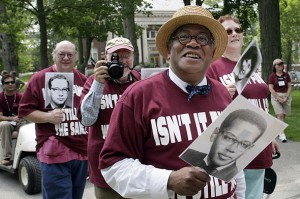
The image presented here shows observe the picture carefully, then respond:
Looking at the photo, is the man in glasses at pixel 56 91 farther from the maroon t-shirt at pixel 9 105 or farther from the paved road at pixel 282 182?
the maroon t-shirt at pixel 9 105

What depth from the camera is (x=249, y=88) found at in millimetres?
3344

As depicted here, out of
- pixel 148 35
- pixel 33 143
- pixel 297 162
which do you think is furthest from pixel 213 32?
pixel 148 35

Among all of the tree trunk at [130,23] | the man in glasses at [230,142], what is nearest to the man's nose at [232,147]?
the man in glasses at [230,142]

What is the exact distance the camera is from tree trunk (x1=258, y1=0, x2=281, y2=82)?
46.8 feet

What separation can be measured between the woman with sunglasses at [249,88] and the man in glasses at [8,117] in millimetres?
4828

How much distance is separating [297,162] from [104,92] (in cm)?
508

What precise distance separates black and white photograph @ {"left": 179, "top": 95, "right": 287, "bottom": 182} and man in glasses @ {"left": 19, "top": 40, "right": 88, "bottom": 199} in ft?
7.55

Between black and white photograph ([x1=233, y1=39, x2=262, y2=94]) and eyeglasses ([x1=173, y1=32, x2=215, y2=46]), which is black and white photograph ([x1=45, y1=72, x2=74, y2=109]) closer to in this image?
eyeglasses ([x1=173, y1=32, x2=215, y2=46])

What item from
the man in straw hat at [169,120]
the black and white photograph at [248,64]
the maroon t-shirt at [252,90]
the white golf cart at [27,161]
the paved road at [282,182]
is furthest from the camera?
the white golf cart at [27,161]

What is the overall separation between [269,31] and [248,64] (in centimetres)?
1356

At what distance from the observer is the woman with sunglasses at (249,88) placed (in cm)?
333

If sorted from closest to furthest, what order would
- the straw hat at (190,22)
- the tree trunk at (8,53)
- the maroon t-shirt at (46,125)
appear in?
the straw hat at (190,22) → the maroon t-shirt at (46,125) → the tree trunk at (8,53)

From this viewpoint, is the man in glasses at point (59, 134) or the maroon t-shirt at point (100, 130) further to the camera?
the man in glasses at point (59, 134)

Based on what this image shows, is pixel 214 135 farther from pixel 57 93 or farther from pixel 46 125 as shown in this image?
pixel 46 125
